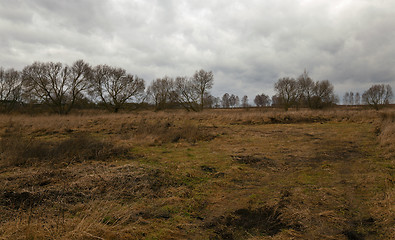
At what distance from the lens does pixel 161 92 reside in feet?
125

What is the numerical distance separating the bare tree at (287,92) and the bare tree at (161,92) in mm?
21042

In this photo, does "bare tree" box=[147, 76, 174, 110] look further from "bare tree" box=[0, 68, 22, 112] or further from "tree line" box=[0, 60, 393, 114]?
"bare tree" box=[0, 68, 22, 112]

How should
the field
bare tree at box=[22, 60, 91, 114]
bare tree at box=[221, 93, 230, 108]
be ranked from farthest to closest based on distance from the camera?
bare tree at box=[221, 93, 230, 108] → bare tree at box=[22, 60, 91, 114] → the field

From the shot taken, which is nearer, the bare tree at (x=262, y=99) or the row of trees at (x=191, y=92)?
the row of trees at (x=191, y=92)

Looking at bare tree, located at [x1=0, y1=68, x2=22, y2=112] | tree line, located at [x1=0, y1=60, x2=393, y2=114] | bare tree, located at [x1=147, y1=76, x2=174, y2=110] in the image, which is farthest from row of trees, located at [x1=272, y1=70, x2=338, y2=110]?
bare tree, located at [x1=0, y1=68, x2=22, y2=112]

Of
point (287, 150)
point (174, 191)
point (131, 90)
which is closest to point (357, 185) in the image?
point (287, 150)

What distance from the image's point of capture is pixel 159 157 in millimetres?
7465

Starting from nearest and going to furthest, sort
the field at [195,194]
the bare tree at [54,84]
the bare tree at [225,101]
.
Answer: the field at [195,194]
the bare tree at [54,84]
the bare tree at [225,101]

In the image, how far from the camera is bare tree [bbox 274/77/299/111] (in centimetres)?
3762

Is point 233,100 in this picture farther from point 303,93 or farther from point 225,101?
point 303,93

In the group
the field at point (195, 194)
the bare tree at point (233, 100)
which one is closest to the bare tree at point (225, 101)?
the bare tree at point (233, 100)

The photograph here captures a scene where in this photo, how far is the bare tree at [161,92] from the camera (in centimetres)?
3778

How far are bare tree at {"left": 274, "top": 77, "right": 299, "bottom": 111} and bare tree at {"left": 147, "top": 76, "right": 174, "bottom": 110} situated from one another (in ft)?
69.0

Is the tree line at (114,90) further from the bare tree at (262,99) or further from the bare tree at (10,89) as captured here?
the bare tree at (262,99)
